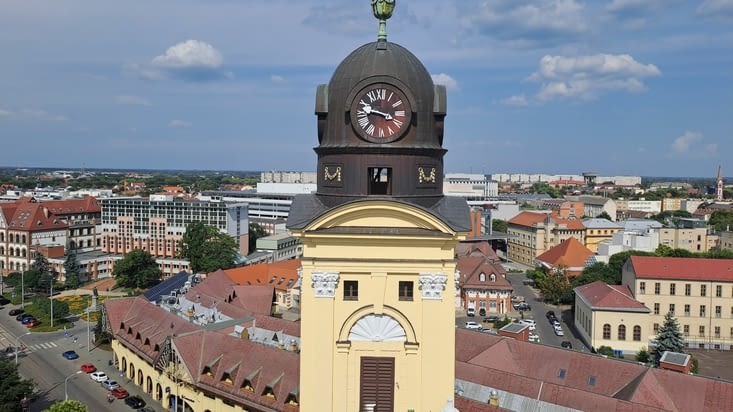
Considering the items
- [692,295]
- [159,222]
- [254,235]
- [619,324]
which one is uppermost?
[159,222]

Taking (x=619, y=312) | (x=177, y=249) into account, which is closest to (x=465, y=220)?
(x=619, y=312)

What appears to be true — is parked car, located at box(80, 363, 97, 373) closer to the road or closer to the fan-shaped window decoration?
the road

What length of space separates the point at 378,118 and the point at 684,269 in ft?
194

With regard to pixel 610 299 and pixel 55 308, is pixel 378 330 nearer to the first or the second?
pixel 610 299

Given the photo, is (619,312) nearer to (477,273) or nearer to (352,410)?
(477,273)

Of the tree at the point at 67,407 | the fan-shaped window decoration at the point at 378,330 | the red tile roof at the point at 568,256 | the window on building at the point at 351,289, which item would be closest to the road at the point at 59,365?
the tree at the point at 67,407

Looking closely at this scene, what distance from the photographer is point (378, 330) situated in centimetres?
1781

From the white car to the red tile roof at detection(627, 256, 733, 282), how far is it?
54.6m

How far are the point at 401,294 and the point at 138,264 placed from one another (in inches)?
2878

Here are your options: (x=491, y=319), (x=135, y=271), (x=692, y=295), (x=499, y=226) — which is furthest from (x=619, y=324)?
(x=499, y=226)

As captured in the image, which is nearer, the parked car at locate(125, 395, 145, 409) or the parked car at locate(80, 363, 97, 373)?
the parked car at locate(125, 395, 145, 409)

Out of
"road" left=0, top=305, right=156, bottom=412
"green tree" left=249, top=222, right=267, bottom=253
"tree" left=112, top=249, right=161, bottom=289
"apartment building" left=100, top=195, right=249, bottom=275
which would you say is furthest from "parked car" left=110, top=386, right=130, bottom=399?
"green tree" left=249, top=222, right=267, bottom=253

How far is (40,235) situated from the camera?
95250 mm

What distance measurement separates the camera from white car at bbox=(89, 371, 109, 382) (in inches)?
1924
